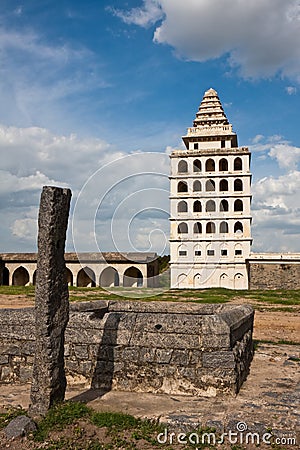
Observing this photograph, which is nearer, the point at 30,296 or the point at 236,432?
the point at 236,432

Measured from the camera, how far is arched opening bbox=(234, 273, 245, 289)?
3884cm

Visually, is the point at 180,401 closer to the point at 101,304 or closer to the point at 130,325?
the point at 130,325

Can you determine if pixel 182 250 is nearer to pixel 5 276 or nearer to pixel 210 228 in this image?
pixel 210 228

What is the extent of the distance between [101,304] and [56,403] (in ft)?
13.9

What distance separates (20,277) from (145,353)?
121ft

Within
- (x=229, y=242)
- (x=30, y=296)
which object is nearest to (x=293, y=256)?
(x=229, y=242)

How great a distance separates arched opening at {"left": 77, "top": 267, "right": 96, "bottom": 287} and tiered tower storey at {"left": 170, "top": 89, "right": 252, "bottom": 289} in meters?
6.79

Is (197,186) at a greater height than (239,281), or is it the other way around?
(197,186)

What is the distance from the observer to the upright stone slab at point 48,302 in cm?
542

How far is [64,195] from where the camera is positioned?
18.4 feet

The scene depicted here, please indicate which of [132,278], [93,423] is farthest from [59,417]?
[132,278]

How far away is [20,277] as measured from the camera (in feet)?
136

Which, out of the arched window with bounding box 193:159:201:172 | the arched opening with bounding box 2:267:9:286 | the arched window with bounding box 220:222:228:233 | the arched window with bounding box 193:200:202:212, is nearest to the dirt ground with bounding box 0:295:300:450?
the arched window with bounding box 220:222:228:233

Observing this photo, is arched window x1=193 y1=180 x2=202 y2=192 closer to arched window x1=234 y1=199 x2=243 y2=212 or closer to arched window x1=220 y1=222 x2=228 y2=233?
arched window x1=234 y1=199 x2=243 y2=212
